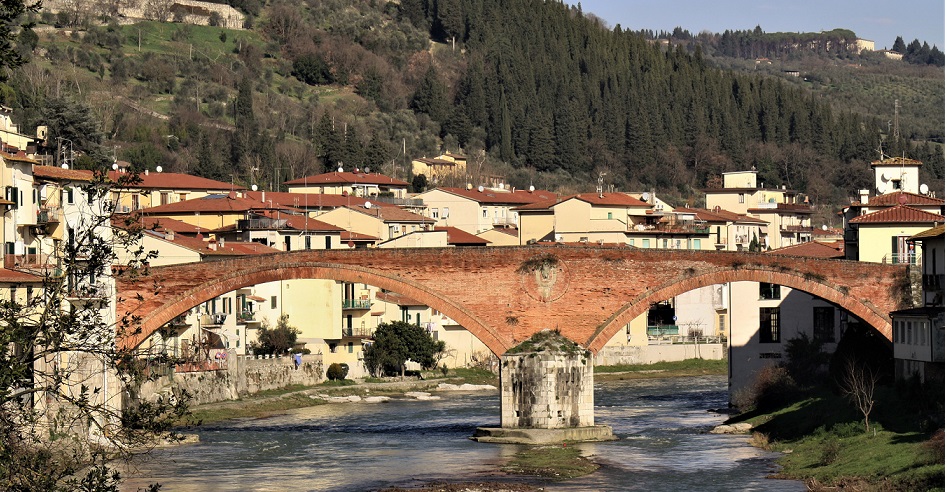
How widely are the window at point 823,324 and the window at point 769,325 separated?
124cm

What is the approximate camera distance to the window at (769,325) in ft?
197

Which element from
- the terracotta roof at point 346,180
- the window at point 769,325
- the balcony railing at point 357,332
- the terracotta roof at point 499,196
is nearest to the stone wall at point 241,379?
the balcony railing at point 357,332

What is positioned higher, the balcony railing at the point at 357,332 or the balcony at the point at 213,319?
the balcony at the point at 213,319

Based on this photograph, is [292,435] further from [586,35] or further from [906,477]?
[586,35]

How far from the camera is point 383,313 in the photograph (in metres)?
77.9

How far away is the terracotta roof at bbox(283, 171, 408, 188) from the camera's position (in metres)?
114

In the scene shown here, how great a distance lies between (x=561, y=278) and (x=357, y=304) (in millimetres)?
26185

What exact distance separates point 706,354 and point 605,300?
38048mm

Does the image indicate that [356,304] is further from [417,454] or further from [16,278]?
[16,278]

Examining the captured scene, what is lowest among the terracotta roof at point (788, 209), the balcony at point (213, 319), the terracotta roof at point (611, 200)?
the balcony at point (213, 319)

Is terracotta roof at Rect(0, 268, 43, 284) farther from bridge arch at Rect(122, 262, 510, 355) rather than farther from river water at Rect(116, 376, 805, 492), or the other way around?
river water at Rect(116, 376, 805, 492)

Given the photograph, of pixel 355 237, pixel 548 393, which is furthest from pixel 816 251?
pixel 355 237

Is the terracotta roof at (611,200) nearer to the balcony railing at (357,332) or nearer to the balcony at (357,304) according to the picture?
the balcony at (357,304)

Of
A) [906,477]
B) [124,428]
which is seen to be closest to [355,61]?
[906,477]
